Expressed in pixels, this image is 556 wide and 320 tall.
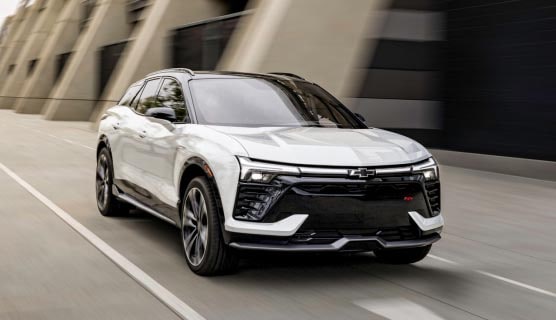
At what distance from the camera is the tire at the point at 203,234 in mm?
5566

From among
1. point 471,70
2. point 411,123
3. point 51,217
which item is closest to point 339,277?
point 51,217

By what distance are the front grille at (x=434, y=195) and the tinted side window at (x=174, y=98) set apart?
2128mm

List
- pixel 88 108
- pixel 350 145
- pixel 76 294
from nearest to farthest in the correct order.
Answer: pixel 76 294 → pixel 350 145 → pixel 88 108

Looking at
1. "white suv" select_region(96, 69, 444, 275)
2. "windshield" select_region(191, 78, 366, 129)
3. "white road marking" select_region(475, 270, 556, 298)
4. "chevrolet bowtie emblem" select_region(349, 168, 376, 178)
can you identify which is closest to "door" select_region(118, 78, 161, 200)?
"white suv" select_region(96, 69, 444, 275)

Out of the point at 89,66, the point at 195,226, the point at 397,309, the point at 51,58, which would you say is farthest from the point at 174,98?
the point at 51,58

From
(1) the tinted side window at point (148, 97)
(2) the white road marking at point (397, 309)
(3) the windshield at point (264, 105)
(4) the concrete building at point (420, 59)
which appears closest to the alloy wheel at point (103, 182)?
(1) the tinted side window at point (148, 97)

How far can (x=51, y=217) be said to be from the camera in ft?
28.1

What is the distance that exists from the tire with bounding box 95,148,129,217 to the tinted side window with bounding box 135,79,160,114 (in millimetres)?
907

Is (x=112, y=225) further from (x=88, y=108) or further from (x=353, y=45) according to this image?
(x=88, y=108)

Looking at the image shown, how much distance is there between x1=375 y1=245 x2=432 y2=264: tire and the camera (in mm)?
6207

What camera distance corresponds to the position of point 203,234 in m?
5.79

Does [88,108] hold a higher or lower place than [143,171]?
lower

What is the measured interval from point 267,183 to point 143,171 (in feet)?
7.53

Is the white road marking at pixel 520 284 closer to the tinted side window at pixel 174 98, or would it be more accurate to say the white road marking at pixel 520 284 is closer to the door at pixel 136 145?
the tinted side window at pixel 174 98
